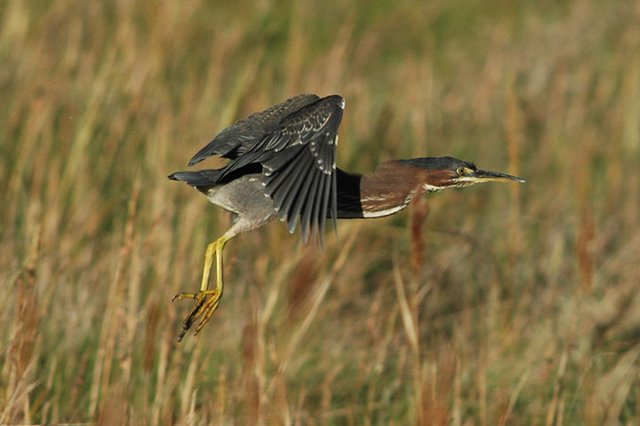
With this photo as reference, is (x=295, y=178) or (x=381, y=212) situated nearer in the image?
(x=295, y=178)

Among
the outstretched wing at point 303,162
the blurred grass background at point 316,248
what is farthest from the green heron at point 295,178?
the blurred grass background at point 316,248

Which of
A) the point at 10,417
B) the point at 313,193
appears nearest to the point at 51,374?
the point at 10,417

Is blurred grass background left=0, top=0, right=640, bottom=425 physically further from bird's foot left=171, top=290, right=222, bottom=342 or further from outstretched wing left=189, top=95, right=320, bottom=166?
outstretched wing left=189, top=95, right=320, bottom=166

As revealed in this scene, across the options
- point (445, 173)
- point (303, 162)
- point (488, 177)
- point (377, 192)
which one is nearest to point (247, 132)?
point (303, 162)

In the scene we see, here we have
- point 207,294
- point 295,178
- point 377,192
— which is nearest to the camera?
point 207,294

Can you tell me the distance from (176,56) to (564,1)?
3.89m

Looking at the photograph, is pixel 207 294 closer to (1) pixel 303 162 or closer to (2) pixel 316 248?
(2) pixel 316 248

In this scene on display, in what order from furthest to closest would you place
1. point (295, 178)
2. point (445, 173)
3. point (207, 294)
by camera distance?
Result: point (445, 173), point (295, 178), point (207, 294)

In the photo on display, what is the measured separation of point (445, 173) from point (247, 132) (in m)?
0.69

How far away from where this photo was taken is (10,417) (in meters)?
3.81

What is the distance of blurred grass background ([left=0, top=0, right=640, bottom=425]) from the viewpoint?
4.28m

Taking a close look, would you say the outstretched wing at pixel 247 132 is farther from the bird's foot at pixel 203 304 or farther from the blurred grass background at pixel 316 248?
the bird's foot at pixel 203 304

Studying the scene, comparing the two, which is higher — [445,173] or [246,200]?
[445,173]

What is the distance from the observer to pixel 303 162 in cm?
403
